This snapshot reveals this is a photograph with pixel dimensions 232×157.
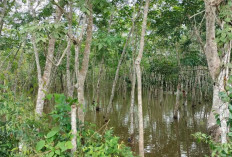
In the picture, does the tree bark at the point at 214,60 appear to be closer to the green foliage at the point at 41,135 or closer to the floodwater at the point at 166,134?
the green foliage at the point at 41,135

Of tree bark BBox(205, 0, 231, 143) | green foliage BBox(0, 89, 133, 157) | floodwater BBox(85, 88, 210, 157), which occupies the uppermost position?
tree bark BBox(205, 0, 231, 143)

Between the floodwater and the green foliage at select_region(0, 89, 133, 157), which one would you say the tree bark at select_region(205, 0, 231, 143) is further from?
the floodwater

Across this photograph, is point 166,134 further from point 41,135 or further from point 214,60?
point 41,135

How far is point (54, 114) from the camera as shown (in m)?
2.94

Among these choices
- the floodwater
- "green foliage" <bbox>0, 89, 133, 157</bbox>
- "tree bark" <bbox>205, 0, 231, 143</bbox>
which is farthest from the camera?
the floodwater

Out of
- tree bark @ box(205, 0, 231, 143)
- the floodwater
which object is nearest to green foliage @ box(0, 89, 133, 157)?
tree bark @ box(205, 0, 231, 143)

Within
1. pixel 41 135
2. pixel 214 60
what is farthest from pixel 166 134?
pixel 41 135

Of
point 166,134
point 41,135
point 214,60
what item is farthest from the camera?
point 166,134

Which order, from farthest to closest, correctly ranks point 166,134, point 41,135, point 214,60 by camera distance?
point 166,134 < point 214,60 < point 41,135

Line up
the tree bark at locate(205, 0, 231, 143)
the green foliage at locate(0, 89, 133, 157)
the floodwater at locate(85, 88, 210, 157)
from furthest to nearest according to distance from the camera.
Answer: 1. the floodwater at locate(85, 88, 210, 157)
2. the tree bark at locate(205, 0, 231, 143)
3. the green foliage at locate(0, 89, 133, 157)

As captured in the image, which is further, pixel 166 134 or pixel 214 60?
pixel 166 134

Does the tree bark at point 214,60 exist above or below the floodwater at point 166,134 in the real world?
above

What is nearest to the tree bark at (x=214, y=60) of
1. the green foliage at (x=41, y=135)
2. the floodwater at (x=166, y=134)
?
the green foliage at (x=41, y=135)

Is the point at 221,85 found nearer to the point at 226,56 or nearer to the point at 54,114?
the point at 226,56
